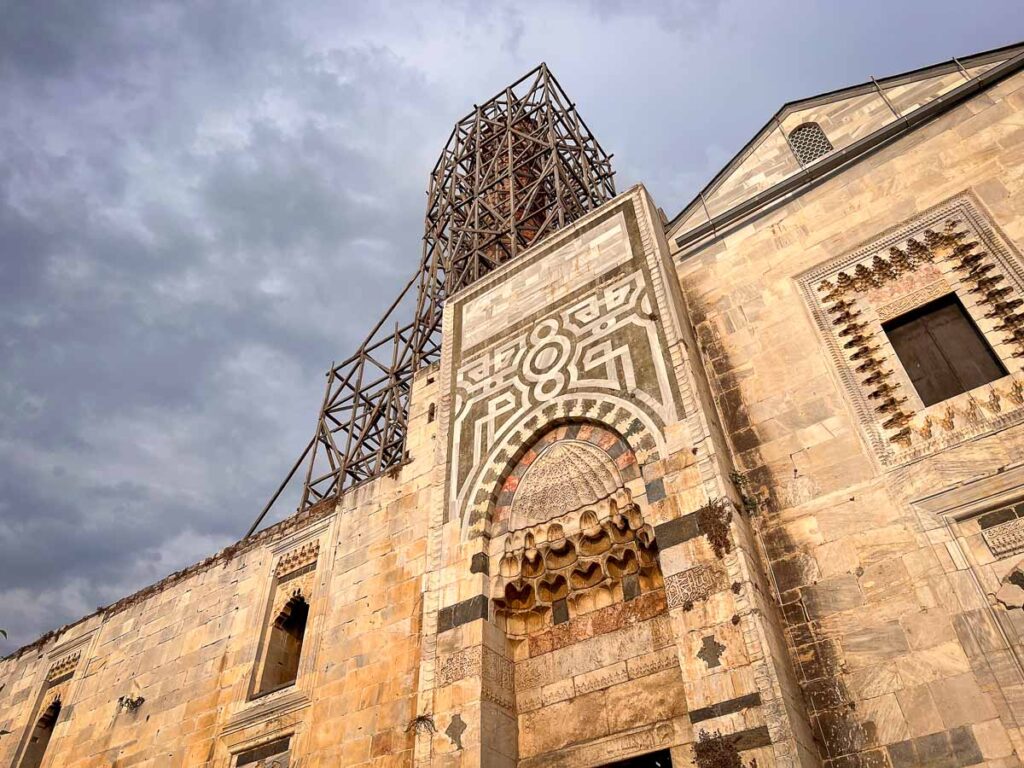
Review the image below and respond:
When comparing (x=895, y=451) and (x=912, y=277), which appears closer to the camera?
(x=895, y=451)

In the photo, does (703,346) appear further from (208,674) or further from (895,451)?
(208,674)

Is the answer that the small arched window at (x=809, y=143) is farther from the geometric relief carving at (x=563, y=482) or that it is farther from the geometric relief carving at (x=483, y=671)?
the geometric relief carving at (x=483, y=671)

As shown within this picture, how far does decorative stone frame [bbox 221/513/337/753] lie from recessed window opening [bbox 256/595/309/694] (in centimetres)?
10

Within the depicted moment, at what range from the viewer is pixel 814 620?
6.03 m

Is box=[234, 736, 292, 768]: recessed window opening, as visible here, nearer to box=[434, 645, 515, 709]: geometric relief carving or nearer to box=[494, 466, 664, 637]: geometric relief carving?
box=[434, 645, 515, 709]: geometric relief carving

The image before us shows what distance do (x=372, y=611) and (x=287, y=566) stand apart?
2.37 m

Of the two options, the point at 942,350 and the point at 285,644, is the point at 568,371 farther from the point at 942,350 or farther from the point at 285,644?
the point at 285,644

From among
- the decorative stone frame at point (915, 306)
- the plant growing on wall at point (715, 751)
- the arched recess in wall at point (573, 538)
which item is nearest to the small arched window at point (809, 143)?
the decorative stone frame at point (915, 306)

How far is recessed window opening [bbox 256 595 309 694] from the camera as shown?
32.7ft

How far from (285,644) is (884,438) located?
8.04 m

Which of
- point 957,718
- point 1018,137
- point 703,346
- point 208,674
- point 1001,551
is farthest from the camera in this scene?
point 208,674

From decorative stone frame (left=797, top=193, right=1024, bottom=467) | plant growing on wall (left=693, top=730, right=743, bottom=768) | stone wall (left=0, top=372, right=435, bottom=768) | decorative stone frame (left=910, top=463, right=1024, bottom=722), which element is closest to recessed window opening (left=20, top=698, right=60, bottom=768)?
stone wall (left=0, top=372, right=435, bottom=768)

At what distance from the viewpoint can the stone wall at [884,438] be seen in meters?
5.37

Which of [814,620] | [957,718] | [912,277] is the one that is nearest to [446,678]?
[814,620]
